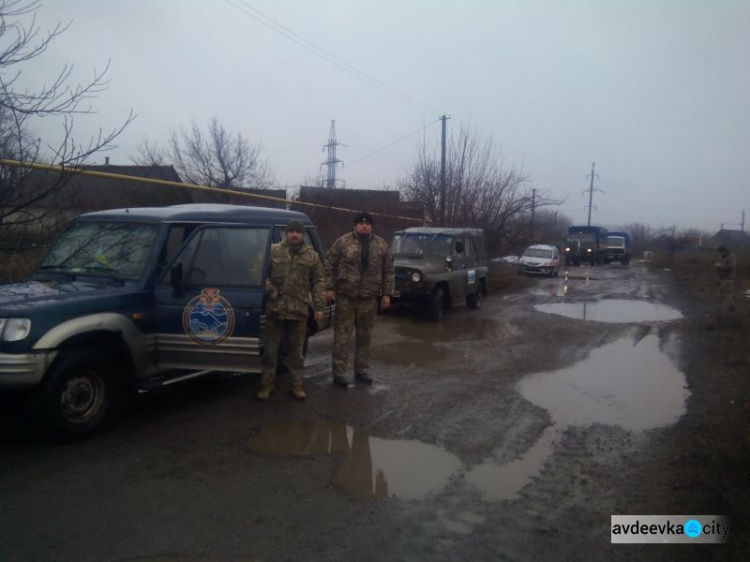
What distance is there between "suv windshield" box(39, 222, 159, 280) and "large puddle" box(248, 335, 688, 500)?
210 centimetres

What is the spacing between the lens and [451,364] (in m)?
8.42

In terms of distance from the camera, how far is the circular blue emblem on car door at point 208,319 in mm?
5691

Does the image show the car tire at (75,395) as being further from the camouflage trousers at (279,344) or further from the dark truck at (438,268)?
the dark truck at (438,268)

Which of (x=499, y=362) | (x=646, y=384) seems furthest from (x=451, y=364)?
(x=646, y=384)

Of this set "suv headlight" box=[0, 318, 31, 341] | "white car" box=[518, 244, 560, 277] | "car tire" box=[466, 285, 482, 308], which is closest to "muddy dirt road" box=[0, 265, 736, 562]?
"suv headlight" box=[0, 318, 31, 341]

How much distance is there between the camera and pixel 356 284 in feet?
22.6

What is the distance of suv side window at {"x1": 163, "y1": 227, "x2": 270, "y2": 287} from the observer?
5.90 meters

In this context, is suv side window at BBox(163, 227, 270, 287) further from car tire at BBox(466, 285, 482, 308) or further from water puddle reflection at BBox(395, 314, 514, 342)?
car tire at BBox(466, 285, 482, 308)

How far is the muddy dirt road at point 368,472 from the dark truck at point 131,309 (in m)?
0.47

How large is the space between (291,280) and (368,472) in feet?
7.39

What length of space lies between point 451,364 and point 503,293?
448 inches

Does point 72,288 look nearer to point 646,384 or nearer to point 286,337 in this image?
point 286,337

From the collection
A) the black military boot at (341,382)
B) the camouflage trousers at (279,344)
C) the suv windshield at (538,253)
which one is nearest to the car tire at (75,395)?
the camouflage trousers at (279,344)

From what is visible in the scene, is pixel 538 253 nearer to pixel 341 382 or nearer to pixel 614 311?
pixel 614 311
